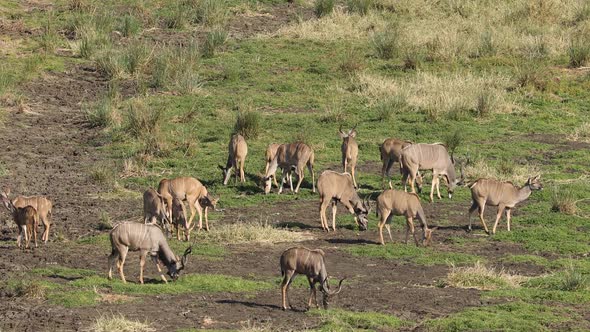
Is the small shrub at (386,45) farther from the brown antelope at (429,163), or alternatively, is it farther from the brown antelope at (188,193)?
the brown antelope at (188,193)

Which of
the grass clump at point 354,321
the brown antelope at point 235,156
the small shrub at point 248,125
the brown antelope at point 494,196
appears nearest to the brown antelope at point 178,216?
the brown antelope at point 235,156

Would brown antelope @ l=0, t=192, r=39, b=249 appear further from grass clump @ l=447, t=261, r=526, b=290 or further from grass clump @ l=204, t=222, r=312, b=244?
grass clump @ l=447, t=261, r=526, b=290

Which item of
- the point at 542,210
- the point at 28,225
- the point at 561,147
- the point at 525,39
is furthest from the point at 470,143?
the point at 28,225

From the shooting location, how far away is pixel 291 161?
23.4 meters

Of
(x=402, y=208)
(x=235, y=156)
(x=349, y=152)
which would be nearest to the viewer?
(x=402, y=208)

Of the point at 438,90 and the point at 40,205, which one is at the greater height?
the point at 438,90

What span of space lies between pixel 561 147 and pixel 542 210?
4764 mm

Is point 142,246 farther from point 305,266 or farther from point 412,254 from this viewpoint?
point 412,254

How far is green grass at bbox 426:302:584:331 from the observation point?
1546 centimetres

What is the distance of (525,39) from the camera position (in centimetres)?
3506

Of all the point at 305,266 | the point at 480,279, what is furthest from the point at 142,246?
the point at 480,279

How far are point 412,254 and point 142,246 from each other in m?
4.70

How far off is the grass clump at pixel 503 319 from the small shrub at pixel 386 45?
1815cm

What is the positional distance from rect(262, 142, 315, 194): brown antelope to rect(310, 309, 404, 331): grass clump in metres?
7.63
